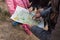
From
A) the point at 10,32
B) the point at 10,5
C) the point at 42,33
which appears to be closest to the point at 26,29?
the point at 10,32

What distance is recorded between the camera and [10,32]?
2600 mm

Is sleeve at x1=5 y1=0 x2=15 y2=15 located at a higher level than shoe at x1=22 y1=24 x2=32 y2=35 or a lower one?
higher

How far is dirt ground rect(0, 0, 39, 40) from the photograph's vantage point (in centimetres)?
252

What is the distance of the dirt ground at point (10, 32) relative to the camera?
2.52 meters

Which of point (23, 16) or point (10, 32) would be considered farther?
point (10, 32)

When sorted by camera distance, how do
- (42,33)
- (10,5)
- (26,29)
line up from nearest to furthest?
(42,33) → (26,29) → (10,5)

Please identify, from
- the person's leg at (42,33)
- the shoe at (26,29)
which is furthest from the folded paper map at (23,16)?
the person's leg at (42,33)

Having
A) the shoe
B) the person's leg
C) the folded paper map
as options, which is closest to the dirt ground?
the shoe

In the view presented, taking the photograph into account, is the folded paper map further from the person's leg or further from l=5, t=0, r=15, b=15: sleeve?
the person's leg

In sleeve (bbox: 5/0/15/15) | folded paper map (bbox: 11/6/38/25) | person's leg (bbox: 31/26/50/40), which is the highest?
person's leg (bbox: 31/26/50/40)

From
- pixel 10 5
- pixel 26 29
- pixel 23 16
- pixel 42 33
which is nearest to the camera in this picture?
pixel 42 33

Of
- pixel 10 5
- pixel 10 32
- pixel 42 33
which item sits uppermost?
pixel 42 33

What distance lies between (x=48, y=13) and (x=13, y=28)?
0.96 m

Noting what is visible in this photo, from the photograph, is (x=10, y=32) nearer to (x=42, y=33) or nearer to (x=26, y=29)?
(x=26, y=29)
